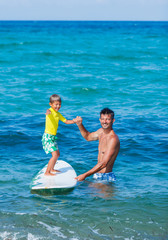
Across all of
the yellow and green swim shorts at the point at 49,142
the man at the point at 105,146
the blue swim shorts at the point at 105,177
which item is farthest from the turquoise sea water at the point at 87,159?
the yellow and green swim shorts at the point at 49,142

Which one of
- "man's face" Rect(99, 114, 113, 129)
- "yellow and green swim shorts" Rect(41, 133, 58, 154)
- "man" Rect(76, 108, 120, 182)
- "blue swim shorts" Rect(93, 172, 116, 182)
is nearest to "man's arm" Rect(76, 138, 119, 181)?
"man" Rect(76, 108, 120, 182)

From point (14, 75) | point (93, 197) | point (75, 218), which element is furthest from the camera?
point (14, 75)

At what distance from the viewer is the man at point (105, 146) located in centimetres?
650

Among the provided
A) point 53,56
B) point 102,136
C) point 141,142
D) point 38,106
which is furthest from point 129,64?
point 102,136

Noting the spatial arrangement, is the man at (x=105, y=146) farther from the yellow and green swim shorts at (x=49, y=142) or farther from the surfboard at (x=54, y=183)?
the yellow and green swim shorts at (x=49, y=142)

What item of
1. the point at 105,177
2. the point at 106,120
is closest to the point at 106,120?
the point at 106,120

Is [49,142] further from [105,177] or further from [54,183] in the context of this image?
[105,177]

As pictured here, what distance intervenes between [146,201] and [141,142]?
400 centimetres

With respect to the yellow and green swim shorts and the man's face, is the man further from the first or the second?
the yellow and green swim shorts

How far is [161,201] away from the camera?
6.88 metres

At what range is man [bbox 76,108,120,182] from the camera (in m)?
6.50

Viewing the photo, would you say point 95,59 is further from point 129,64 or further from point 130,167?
point 130,167

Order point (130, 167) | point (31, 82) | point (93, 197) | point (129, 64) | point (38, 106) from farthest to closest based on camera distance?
1. point (129, 64)
2. point (31, 82)
3. point (38, 106)
4. point (130, 167)
5. point (93, 197)

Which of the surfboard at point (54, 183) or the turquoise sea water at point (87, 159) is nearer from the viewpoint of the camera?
the turquoise sea water at point (87, 159)
